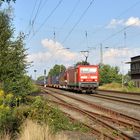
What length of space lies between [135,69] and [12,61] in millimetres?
69137

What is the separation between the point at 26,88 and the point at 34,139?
13721 mm

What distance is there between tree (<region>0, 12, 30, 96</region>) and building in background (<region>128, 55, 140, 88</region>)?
208 ft

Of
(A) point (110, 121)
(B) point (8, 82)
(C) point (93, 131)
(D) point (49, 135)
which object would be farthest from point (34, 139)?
(B) point (8, 82)

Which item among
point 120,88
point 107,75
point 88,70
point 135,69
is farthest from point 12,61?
point 107,75

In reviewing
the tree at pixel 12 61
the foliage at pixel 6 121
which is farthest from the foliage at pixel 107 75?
the foliage at pixel 6 121

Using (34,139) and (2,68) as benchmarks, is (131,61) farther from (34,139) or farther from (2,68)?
(34,139)

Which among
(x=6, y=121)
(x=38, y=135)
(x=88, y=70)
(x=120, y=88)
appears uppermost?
(x=88, y=70)

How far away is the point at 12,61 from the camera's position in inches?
942

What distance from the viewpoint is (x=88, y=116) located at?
72.7ft

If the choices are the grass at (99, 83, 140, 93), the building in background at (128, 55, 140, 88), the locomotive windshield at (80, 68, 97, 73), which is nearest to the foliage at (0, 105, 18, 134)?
the locomotive windshield at (80, 68, 97, 73)

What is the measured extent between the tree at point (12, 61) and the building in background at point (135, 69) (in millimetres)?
63506

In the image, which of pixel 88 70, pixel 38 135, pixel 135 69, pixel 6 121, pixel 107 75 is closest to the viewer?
pixel 38 135

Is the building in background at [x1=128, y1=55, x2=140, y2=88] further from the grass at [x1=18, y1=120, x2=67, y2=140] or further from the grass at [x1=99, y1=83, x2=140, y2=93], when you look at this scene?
the grass at [x1=18, y1=120, x2=67, y2=140]

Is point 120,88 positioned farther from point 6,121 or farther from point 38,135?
point 38,135
